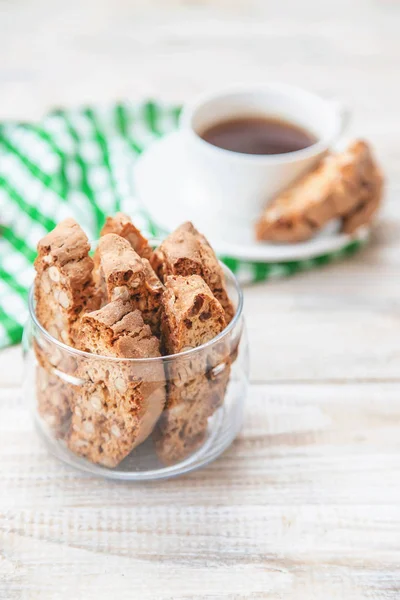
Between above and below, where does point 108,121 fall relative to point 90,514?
above

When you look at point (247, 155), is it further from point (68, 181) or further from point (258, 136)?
point (68, 181)

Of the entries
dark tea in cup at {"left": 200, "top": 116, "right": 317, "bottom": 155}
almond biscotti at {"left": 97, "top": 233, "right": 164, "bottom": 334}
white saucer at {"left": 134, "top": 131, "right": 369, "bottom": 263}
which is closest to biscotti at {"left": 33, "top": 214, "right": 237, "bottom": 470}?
almond biscotti at {"left": 97, "top": 233, "right": 164, "bottom": 334}

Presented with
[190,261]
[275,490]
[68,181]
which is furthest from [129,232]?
[68,181]

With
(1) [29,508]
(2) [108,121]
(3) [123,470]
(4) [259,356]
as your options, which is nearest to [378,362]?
(4) [259,356]

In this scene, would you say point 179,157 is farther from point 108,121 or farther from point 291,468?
point 291,468

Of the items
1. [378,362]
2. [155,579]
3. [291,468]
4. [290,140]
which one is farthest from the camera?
[290,140]

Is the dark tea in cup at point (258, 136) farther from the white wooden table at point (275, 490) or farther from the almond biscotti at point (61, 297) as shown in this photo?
the almond biscotti at point (61, 297)

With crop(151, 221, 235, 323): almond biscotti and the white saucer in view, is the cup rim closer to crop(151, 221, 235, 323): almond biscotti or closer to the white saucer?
the white saucer
